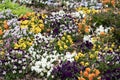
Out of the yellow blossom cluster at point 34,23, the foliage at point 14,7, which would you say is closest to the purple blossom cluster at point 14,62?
the yellow blossom cluster at point 34,23

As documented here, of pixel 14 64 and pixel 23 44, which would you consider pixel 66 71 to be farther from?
pixel 23 44

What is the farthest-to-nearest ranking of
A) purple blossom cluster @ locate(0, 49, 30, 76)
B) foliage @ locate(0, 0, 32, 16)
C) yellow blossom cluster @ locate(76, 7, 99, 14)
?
foliage @ locate(0, 0, 32, 16) < yellow blossom cluster @ locate(76, 7, 99, 14) < purple blossom cluster @ locate(0, 49, 30, 76)

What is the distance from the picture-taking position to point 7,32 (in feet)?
37.8

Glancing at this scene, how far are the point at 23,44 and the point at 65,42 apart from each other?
1.20 metres

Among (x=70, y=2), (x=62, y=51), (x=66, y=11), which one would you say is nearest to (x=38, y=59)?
(x=62, y=51)

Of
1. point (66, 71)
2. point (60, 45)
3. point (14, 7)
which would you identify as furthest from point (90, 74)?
point (14, 7)

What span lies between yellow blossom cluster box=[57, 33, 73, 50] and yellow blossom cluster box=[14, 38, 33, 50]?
800 mm

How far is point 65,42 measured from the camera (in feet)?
36.0

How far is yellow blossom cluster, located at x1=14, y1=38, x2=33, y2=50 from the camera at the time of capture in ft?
34.4

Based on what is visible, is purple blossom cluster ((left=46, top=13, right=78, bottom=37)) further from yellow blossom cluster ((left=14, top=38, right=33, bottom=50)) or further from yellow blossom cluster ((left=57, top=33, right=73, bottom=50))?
yellow blossom cluster ((left=14, top=38, right=33, bottom=50))

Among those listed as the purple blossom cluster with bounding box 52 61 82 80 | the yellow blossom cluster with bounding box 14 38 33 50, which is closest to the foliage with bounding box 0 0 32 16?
the yellow blossom cluster with bounding box 14 38 33 50

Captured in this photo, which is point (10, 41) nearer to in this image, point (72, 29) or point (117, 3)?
point (72, 29)

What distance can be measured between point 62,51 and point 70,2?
479cm

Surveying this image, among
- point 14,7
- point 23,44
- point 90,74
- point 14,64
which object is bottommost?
point 14,64
